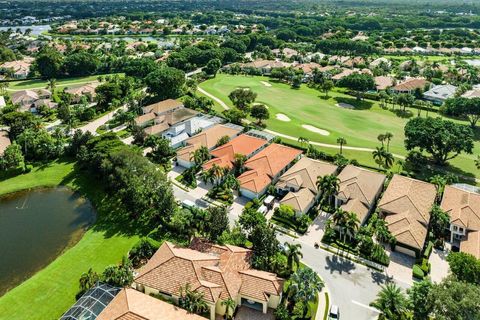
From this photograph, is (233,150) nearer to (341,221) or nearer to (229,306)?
(341,221)

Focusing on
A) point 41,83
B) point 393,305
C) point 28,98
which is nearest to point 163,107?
point 28,98

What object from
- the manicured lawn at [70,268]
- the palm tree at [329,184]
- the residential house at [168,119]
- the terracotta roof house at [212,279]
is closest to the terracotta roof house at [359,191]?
the palm tree at [329,184]

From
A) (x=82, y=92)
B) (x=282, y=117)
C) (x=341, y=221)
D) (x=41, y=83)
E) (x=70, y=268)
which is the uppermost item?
(x=341, y=221)

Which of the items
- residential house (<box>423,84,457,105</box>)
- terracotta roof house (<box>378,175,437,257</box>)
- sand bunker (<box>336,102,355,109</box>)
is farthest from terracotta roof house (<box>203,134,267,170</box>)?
residential house (<box>423,84,457,105</box>)

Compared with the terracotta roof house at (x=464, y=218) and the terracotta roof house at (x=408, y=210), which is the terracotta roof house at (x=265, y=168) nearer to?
the terracotta roof house at (x=408, y=210)

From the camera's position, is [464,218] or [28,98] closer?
[464,218]

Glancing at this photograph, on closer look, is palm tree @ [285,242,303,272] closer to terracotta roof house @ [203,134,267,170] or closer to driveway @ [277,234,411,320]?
driveway @ [277,234,411,320]
